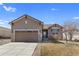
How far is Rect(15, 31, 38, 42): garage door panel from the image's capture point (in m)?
13.6

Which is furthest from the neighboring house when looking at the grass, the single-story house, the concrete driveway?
the grass

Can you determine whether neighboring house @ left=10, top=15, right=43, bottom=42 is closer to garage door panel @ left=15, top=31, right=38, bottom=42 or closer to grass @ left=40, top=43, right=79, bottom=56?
garage door panel @ left=15, top=31, right=38, bottom=42

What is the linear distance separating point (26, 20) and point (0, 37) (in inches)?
115

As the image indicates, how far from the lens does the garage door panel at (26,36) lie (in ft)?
44.5

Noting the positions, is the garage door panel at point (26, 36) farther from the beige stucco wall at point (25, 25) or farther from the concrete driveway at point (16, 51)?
the concrete driveway at point (16, 51)

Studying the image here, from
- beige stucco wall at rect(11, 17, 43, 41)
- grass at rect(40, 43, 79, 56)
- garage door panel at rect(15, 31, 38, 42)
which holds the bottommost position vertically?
grass at rect(40, 43, 79, 56)

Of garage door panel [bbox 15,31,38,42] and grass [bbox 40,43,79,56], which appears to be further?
garage door panel [bbox 15,31,38,42]

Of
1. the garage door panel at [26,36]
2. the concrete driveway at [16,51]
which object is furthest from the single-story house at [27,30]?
the concrete driveway at [16,51]

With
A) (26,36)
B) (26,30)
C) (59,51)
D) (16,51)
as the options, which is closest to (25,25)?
(26,30)

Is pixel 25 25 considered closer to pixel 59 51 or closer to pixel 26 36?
pixel 26 36

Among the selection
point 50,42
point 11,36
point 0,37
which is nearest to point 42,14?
point 50,42

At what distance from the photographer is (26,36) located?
13609 millimetres

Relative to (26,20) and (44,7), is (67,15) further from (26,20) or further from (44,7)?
(26,20)

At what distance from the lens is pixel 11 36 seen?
13.9m
